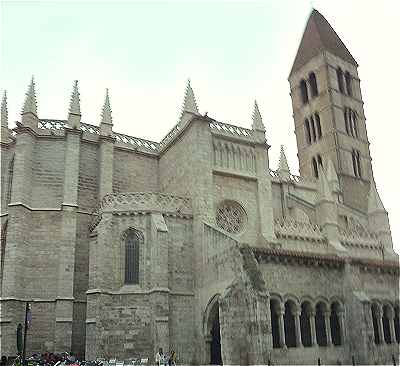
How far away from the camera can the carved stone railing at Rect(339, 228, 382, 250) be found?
3345 cm

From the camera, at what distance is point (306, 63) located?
159 feet

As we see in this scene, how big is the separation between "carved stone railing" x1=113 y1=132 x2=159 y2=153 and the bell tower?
1852 cm

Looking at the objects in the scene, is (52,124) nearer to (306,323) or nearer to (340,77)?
(306,323)

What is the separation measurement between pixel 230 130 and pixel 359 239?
13.8 m

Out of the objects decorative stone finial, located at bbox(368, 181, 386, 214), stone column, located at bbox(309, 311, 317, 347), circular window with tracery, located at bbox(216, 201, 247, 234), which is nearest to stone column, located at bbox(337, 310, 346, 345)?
stone column, located at bbox(309, 311, 317, 347)

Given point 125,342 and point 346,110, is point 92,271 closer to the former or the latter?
point 125,342

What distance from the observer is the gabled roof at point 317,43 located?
4769cm

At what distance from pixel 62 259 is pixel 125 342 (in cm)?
608

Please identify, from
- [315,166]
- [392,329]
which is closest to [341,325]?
[392,329]

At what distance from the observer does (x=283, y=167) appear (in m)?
37.4

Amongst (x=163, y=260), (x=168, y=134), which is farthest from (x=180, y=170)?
(x=163, y=260)

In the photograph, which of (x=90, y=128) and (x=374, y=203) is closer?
(x=90, y=128)

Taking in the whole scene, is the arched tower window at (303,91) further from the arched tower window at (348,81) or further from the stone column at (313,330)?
the stone column at (313,330)

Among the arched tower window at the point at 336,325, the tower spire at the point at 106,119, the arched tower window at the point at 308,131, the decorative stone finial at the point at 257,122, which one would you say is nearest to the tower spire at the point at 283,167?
the decorative stone finial at the point at 257,122
